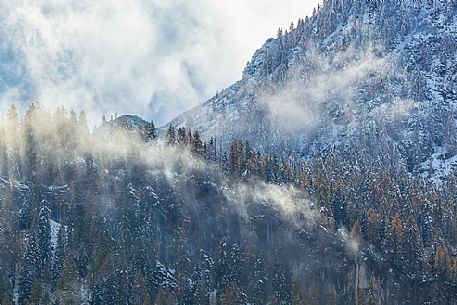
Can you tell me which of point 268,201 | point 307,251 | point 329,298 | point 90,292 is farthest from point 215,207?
point 90,292

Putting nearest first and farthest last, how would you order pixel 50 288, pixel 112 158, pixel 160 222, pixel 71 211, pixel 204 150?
pixel 50 288, pixel 71 211, pixel 160 222, pixel 112 158, pixel 204 150

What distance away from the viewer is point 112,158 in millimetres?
179750

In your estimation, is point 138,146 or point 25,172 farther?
point 138,146

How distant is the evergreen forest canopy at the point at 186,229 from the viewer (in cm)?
14388

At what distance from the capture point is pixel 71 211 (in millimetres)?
156875

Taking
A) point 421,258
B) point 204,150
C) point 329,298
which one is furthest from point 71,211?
point 421,258

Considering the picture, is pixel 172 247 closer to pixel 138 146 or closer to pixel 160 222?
pixel 160 222

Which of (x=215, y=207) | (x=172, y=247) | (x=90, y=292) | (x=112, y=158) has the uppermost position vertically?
(x=112, y=158)

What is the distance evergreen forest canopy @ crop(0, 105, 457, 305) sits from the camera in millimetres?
143875

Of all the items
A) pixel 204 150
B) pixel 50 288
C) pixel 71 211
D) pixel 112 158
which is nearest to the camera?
pixel 50 288

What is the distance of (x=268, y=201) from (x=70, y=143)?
2153 inches

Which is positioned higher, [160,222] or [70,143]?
[70,143]

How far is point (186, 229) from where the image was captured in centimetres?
16788

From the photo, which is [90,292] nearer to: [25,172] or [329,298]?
[25,172]
